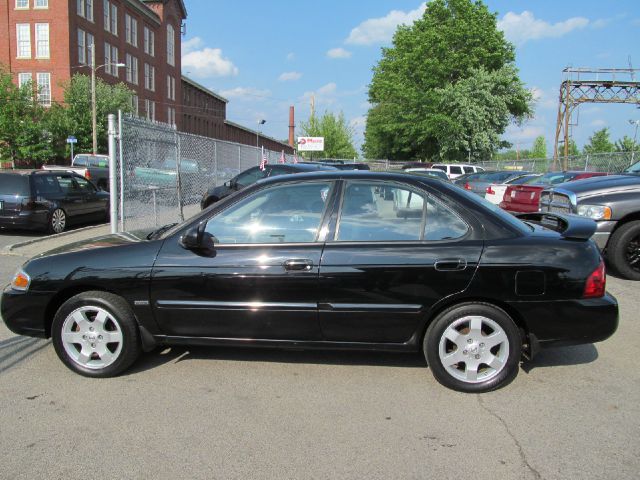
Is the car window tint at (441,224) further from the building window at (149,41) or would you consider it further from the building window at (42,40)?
the building window at (149,41)

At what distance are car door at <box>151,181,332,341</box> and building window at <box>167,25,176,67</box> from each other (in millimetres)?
67467

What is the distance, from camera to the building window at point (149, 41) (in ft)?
194

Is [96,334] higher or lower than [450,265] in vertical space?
lower

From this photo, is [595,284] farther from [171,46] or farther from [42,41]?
[171,46]

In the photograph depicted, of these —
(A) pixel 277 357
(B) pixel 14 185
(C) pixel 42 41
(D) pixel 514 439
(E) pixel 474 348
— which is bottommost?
(D) pixel 514 439

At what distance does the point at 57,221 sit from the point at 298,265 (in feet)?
30.9

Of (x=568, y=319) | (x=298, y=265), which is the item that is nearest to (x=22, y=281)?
(x=298, y=265)

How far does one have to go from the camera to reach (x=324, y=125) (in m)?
72.2

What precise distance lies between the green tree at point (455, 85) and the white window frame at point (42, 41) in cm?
2732

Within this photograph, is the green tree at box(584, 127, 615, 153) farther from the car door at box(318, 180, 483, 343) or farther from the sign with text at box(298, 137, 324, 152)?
the car door at box(318, 180, 483, 343)

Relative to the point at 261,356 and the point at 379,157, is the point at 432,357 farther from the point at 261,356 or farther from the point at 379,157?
the point at 379,157

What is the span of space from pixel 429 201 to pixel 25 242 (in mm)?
8595

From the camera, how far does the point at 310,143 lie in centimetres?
6372

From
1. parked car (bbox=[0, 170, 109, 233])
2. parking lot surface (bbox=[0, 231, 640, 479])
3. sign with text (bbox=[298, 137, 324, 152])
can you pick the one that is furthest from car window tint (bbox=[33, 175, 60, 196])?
sign with text (bbox=[298, 137, 324, 152])
